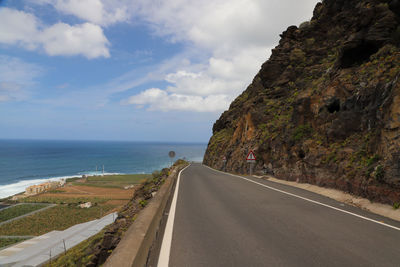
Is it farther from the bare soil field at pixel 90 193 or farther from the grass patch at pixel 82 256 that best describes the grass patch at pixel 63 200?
the grass patch at pixel 82 256

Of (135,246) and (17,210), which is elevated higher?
(135,246)

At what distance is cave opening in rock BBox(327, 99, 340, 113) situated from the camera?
522 inches

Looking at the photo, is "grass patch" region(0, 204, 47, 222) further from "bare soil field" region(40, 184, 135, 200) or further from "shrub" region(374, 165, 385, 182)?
"shrub" region(374, 165, 385, 182)

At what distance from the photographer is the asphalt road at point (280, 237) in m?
3.62

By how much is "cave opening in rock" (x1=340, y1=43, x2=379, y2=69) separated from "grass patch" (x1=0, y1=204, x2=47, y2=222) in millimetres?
63555

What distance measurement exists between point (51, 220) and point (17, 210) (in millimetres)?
15134

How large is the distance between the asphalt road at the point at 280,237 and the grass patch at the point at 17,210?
195 ft

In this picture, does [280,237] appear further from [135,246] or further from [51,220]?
[51,220]

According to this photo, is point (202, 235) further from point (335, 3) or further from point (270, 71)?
point (335, 3)

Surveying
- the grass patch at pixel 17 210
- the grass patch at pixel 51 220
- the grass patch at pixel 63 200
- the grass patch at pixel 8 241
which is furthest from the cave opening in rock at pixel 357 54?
the grass patch at pixel 17 210

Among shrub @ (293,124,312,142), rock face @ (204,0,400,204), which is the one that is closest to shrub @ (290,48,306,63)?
rock face @ (204,0,400,204)

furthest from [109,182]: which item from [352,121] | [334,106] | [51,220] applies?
[352,121]

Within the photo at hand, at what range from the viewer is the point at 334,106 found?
1353cm

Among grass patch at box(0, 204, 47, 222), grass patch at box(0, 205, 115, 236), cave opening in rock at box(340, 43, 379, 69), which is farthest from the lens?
grass patch at box(0, 204, 47, 222)
